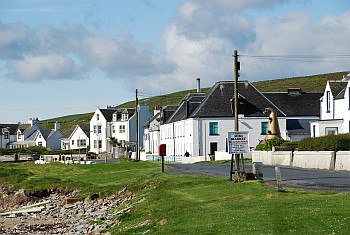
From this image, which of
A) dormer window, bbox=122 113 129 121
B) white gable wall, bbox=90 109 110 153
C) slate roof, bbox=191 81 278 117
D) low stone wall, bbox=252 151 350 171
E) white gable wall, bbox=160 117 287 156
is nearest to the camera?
low stone wall, bbox=252 151 350 171

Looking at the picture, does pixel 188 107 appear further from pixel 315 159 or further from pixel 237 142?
pixel 237 142

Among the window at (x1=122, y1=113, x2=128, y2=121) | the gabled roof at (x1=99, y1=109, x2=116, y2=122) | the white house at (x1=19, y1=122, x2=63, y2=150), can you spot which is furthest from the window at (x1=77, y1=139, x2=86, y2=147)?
the window at (x1=122, y1=113, x2=128, y2=121)

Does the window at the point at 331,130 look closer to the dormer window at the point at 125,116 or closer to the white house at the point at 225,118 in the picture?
the white house at the point at 225,118

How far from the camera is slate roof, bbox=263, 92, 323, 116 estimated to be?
303 feet

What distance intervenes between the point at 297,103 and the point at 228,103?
1319cm

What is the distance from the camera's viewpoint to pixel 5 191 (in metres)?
49.8

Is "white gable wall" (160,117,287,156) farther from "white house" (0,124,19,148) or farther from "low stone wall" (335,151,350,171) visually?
"white house" (0,124,19,148)

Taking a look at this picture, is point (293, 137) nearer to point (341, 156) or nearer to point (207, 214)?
point (341, 156)

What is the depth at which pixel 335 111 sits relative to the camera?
67750 millimetres

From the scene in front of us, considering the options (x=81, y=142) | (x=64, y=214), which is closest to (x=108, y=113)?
(x=81, y=142)

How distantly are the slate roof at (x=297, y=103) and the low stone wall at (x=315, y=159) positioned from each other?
41626 mm

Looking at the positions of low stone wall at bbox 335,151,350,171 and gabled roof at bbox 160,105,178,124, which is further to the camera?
gabled roof at bbox 160,105,178,124

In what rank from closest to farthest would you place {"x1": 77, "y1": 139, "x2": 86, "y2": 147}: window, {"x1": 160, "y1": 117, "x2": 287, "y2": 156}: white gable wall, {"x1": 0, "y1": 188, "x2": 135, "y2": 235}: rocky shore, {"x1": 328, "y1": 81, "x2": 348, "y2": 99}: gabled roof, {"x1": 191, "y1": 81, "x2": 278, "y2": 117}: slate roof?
{"x1": 0, "y1": 188, "x2": 135, "y2": 235}: rocky shore < {"x1": 328, "y1": 81, "x2": 348, "y2": 99}: gabled roof < {"x1": 160, "y1": 117, "x2": 287, "y2": 156}: white gable wall < {"x1": 191, "y1": 81, "x2": 278, "y2": 117}: slate roof < {"x1": 77, "y1": 139, "x2": 86, "y2": 147}: window

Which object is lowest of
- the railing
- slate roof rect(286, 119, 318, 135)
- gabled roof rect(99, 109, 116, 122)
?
the railing
